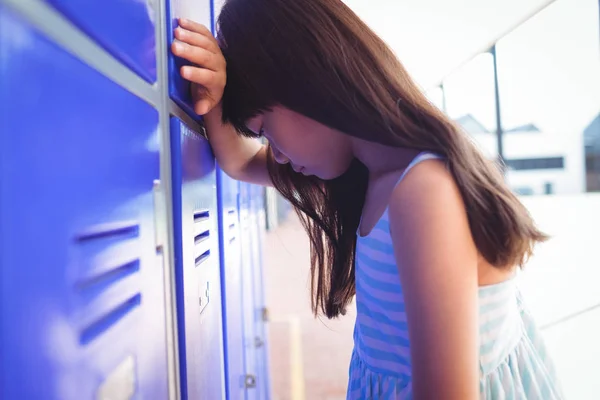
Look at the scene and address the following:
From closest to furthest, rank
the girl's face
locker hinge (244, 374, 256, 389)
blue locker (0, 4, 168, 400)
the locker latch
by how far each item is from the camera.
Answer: blue locker (0, 4, 168, 400), the girl's face, locker hinge (244, 374, 256, 389), the locker latch

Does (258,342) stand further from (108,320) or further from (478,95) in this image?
(478,95)

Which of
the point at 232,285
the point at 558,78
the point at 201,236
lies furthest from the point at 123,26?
the point at 558,78

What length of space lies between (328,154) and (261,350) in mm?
1530

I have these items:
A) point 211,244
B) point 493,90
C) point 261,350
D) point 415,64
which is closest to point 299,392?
point 261,350

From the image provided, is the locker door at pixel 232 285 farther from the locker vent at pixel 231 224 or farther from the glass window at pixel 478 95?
the glass window at pixel 478 95

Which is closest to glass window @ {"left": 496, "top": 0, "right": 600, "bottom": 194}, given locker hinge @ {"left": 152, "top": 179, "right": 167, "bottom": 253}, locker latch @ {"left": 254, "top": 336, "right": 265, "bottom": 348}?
locker latch @ {"left": 254, "top": 336, "right": 265, "bottom": 348}

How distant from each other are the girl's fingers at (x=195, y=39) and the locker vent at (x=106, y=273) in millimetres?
345

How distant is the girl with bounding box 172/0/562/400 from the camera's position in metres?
0.57

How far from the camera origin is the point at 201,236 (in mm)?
820

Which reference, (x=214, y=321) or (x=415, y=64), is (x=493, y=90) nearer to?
(x=415, y=64)

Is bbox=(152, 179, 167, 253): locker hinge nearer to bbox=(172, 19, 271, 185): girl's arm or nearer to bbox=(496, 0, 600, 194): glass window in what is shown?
bbox=(172, 19, 271, 185): girl's arm

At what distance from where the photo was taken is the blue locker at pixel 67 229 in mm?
253

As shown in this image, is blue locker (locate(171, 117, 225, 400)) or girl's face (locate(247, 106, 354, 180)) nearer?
blue locker (locate(171, 117, 225, 400))

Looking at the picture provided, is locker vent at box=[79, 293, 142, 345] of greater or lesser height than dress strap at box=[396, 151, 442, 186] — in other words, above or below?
below
